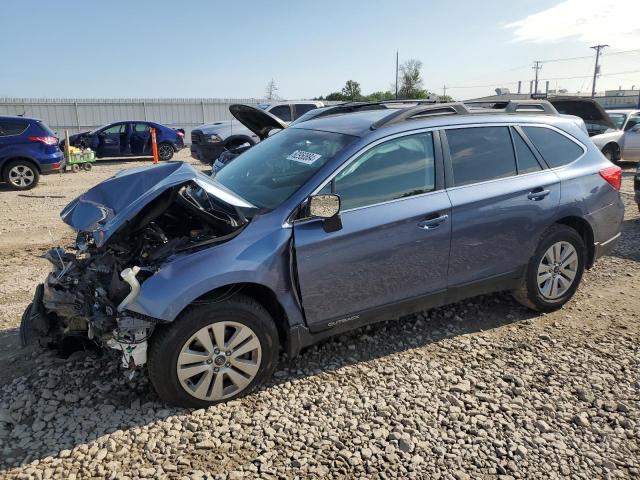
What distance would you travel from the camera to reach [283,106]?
15719 mm

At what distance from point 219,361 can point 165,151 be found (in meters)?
16.2

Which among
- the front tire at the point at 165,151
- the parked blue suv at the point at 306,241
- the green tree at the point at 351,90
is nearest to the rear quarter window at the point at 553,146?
the parked blue suv at the point at 306,241

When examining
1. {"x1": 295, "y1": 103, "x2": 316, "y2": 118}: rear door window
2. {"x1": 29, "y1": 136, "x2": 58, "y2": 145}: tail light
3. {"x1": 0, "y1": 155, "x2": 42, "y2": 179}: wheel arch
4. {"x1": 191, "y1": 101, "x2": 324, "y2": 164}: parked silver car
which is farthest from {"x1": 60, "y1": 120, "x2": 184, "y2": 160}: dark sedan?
{"x1": 0, "y1": 155, "x2": 42, "y2": 179}: wheel arch

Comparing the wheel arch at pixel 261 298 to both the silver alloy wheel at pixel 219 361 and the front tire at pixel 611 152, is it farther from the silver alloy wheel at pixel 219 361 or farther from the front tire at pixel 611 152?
the front tire at pixel 611 152

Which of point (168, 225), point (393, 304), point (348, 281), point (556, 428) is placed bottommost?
point (556, 428)

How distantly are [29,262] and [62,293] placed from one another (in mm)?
3422

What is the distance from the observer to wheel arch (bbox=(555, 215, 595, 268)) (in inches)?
177

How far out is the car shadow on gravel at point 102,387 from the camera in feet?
9.75

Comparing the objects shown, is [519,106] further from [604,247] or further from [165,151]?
[165,151]

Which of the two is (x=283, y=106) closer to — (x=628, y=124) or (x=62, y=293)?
(x=628, y=124)

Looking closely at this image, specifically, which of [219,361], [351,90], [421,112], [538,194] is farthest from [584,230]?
[351,90]

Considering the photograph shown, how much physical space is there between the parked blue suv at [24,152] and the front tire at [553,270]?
36.2ft

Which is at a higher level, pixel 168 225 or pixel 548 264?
pixel 168 225

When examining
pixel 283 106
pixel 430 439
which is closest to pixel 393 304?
pixel 430 439
